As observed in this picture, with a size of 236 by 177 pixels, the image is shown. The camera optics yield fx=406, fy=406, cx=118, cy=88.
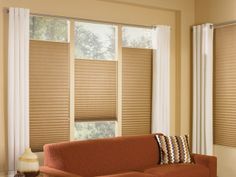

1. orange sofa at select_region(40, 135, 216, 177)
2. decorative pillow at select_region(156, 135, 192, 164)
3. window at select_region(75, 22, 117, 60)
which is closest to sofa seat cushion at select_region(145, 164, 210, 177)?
orange sofa at select_region(40, 135, 216, 177)

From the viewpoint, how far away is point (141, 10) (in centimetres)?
600

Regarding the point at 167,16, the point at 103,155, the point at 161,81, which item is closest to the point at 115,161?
the point at 103,155

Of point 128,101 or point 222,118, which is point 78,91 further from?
point 222,118

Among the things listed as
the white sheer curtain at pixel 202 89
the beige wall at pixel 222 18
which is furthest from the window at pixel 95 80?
the beige wall at pixel 222 18

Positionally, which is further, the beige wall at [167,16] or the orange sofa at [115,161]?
the beige wall at [167,16]

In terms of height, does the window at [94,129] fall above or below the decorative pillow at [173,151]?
above

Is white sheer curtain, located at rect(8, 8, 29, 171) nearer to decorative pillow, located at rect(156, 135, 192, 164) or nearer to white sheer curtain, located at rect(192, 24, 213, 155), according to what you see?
decorative pillow, located at rect(156, 135, 192, 164)

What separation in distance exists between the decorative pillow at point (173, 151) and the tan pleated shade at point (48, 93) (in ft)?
4.11

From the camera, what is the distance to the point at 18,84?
475 centimetres

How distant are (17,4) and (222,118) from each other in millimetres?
3321

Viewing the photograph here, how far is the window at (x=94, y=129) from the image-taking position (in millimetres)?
5461

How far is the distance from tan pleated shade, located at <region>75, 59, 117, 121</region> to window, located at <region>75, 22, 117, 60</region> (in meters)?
0.10

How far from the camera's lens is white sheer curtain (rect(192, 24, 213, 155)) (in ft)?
19.8

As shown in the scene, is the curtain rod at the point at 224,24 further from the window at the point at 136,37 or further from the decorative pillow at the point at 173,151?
the decorative pillow at the point at 173,151
